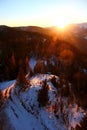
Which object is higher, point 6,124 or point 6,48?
point 6,124

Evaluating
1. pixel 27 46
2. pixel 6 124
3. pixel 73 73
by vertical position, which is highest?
pixel 6 124

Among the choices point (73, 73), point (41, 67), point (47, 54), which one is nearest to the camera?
point (41, 67)

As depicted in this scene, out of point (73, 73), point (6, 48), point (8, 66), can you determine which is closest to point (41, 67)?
point (8, 66)

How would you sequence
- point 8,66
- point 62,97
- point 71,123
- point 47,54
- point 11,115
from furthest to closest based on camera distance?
point 47,54, point 8,66, point 62,97, point 71,123, point 11,115

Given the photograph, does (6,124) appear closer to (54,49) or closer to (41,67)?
(41,67)

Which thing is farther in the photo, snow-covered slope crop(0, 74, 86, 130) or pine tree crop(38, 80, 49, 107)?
pine tree crop(38, 80, 49, 107)

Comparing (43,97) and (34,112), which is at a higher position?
(43,97)

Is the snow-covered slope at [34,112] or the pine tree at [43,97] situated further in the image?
the pine tree at [43,97]

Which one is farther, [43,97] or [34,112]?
[43,97]
